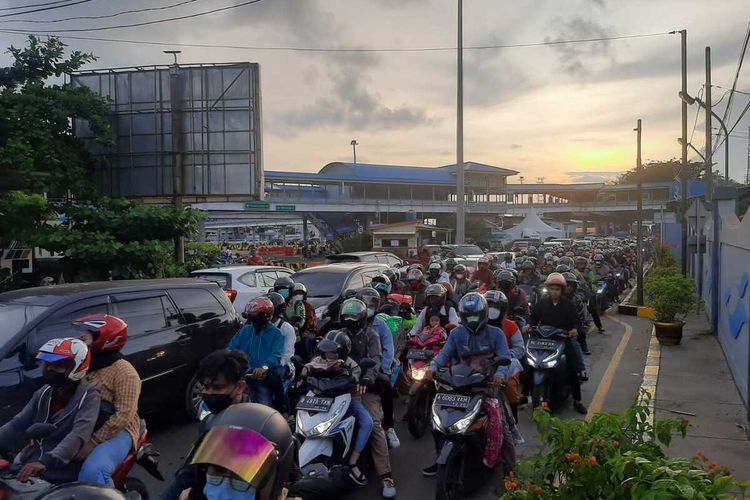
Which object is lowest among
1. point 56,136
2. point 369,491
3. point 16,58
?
point 369,491

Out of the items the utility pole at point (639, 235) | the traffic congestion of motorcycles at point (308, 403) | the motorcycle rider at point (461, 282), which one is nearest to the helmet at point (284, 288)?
the traffic congestion of motorcycles at point (308, 403)

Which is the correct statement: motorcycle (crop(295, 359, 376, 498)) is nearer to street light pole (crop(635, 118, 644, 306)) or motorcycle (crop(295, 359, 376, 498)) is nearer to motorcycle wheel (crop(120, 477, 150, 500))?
motorcycle wheel (crop(120, 477, 150, 500))

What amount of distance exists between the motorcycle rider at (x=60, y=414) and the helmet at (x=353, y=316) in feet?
8.42

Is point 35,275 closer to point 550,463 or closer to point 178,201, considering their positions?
point 178,201

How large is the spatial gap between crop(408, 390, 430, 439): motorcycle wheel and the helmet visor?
4072mm

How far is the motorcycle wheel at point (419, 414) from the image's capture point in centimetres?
668

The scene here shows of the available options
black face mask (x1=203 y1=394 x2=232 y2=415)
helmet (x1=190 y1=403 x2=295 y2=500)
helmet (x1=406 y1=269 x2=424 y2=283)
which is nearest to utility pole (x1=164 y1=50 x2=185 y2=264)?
helmet (x1=406 y1=269 x2=424 y2=283)

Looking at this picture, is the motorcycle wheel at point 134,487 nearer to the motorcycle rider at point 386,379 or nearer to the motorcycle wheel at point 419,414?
the motorcycle rider at point 386,379

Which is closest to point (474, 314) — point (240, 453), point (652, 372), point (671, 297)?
point (240, 453)

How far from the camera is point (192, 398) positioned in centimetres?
723

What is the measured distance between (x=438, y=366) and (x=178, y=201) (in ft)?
40.0

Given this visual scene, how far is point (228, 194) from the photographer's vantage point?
16.1 m

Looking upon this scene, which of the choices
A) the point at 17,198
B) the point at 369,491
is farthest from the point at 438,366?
the point at 17,198

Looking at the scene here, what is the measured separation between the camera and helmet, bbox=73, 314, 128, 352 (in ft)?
13.8
